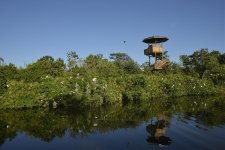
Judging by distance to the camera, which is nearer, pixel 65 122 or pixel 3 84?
pixel 65 122

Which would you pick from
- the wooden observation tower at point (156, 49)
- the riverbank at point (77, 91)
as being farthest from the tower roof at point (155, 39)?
the riverbank at point (77, 91)

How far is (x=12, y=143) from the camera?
1099 cm

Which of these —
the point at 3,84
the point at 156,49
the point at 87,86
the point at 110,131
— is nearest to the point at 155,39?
the point at 156,49

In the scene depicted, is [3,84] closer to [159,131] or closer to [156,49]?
[159,131]

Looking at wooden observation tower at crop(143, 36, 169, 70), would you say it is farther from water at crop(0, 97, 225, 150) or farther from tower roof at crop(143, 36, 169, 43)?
water at crop(0, 97, 225, 150)

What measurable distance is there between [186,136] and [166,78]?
68.4 feet

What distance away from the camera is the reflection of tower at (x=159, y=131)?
10.9 metres

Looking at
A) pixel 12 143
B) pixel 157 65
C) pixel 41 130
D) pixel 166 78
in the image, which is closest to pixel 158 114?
pixel 41 130

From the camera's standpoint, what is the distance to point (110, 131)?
13.1m

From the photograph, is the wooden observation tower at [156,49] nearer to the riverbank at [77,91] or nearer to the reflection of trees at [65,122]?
the riverbank at [77,91]

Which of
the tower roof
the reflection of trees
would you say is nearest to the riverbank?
the reflection of trees

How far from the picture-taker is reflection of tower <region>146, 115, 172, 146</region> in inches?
428

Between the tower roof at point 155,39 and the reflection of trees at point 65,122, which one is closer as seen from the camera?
the reflection of trees at point 65,122

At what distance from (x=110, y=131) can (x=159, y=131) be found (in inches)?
90.4
